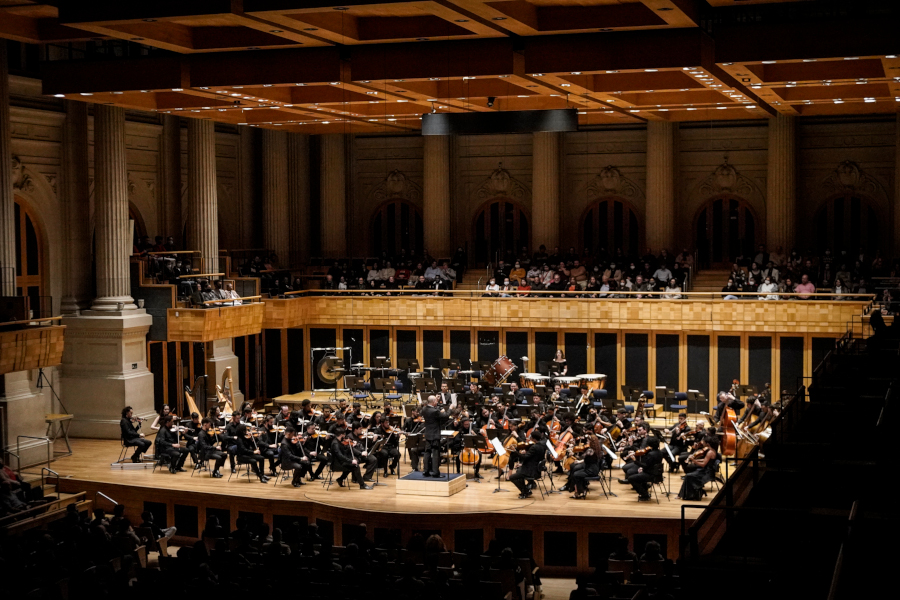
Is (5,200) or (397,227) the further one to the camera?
(397,227)

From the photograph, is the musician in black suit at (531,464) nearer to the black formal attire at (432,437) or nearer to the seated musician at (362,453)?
the black formal attire at (432,437)

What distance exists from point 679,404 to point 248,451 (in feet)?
32.5

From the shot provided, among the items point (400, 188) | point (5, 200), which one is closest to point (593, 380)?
point (400, 188)

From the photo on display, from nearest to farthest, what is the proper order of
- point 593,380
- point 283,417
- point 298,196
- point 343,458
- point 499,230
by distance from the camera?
point 343,458, point 283,417, point 593,380, point 298,196, point 499,230

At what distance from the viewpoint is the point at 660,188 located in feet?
94.2

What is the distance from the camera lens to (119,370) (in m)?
23.0

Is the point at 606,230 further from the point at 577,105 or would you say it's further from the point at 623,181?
the point at 577,105

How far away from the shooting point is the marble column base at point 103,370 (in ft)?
75.5

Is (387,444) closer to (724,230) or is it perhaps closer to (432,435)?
(432,435)

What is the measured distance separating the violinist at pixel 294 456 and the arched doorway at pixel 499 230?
13063mm

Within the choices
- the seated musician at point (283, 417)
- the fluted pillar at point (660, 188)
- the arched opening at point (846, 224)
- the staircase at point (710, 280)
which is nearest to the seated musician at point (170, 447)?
the seated musician at point (283, 417)

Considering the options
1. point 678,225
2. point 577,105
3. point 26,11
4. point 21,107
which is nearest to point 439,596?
point 26,11

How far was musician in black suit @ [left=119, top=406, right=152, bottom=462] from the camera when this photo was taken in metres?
20.6

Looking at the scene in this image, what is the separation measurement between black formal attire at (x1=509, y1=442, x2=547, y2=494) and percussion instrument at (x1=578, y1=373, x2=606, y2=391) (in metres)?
6.40
